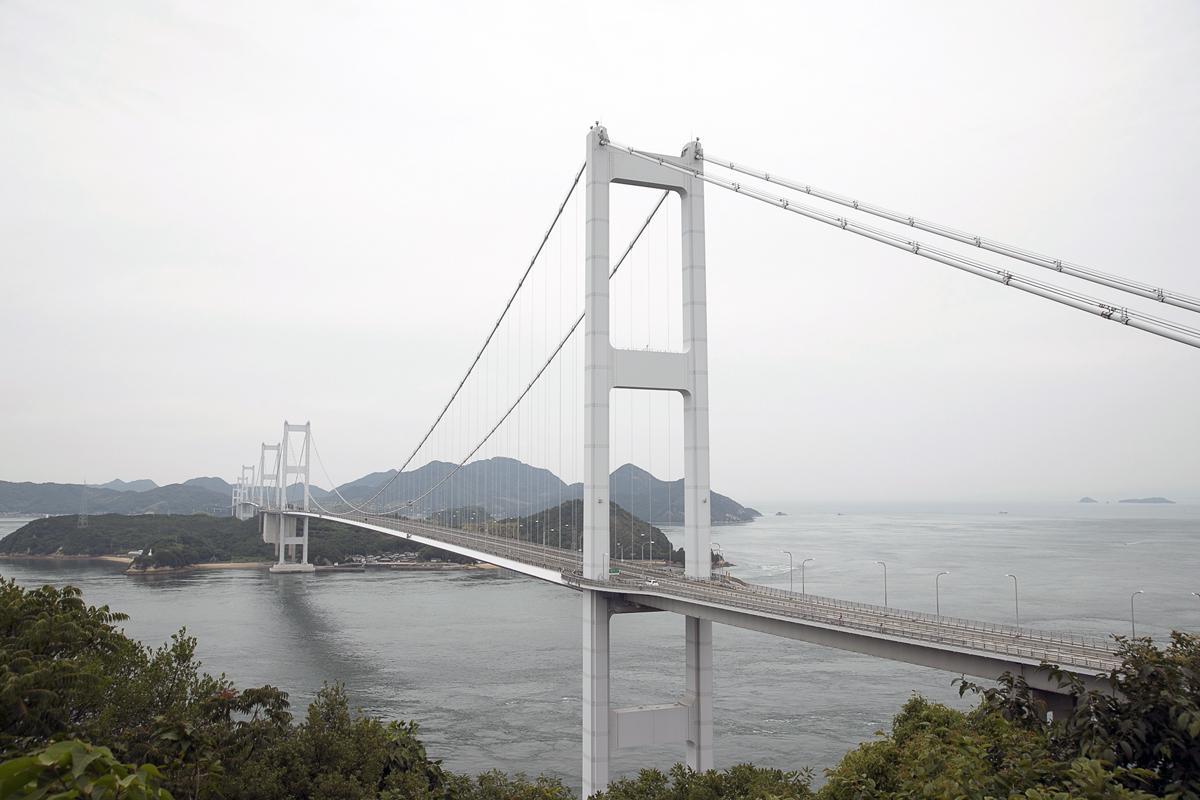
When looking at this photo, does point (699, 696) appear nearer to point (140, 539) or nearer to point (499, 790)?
point (499, 790)

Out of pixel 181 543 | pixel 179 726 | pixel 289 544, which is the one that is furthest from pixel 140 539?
pixel 179 726

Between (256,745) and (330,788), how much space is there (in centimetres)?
171

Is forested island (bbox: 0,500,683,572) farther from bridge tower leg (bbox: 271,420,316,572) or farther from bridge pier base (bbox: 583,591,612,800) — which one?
bridge pier base (bbox: 583,591,612,800)

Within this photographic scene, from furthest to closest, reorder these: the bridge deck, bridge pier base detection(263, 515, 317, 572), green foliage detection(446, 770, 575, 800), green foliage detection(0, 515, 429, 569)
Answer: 1. green foliage detection(0, 515, 429, 569)
2. bridge pier base detection(263, 515, 317, 572)
3. green foliage detection(446, 770, 575, 800)
4. the bridge deck

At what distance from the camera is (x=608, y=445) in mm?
21562

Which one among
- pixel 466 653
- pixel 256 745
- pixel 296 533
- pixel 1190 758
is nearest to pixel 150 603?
pixel 466 653

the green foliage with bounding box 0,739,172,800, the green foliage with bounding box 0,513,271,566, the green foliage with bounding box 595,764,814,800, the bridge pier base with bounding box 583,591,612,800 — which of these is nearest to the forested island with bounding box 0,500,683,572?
the green foliage with bounding box 0,513,271,566

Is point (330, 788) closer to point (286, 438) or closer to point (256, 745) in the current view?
point (256, 745)

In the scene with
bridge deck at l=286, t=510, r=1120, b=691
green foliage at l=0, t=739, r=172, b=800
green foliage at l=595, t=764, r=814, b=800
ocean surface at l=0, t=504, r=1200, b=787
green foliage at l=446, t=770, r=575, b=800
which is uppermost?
green foliage at l=0, t=739, r=172, b=800

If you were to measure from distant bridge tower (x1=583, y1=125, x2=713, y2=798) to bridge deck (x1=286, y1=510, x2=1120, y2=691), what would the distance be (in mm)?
1170

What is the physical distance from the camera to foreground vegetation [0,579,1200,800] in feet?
28.1

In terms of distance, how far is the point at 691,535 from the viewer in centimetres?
2191

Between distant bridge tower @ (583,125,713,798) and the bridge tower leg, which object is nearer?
distant bridge tower @ (583,125,713,798)

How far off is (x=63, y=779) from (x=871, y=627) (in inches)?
557
